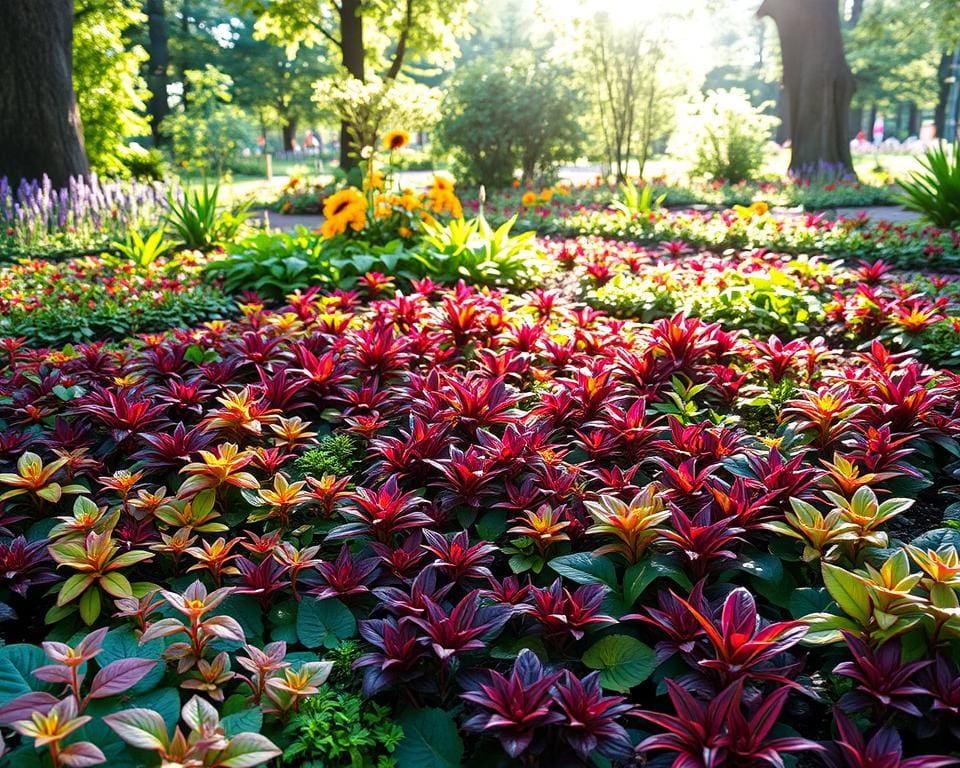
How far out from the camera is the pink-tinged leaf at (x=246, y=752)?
1315 mm

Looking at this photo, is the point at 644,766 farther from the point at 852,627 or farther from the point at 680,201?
the point at 680,201

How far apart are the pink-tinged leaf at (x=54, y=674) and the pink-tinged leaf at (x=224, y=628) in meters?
0.27

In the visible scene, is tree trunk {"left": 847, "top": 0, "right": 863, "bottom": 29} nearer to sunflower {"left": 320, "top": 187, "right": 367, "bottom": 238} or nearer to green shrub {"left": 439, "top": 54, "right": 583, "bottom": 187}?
green shrub {"left": 439, "top": 54, "right": 583, "bottom": 187}

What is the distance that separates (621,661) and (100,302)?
15.0 ft

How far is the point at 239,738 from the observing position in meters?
1.36

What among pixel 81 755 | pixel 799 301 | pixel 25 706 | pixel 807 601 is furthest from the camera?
pixel 799 301

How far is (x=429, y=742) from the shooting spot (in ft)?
4.95

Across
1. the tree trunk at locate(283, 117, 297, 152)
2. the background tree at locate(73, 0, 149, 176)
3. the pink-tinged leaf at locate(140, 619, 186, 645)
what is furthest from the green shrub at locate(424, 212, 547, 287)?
the tree trunk at locate(283, 117, 297, 152)

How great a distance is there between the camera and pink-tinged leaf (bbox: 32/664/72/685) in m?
1.45

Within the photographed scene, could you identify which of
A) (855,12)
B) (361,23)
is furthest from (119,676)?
(855,12)

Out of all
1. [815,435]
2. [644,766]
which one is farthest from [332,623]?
[815,435]

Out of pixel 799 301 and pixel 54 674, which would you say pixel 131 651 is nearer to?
pixel 54 674

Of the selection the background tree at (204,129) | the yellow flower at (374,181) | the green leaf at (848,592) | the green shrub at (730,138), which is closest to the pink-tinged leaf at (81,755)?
the green leaf at (848,592)

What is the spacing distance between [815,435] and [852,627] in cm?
103
